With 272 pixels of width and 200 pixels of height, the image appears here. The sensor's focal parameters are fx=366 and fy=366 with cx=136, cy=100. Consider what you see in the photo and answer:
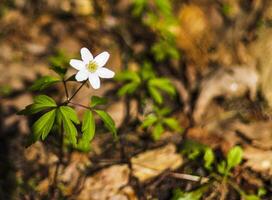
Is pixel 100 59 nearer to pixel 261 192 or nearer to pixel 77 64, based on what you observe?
pixel 77 64

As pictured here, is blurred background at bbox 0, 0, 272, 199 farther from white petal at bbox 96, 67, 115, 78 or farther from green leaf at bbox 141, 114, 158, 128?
white petal at bbox 96, 67, 115, 78

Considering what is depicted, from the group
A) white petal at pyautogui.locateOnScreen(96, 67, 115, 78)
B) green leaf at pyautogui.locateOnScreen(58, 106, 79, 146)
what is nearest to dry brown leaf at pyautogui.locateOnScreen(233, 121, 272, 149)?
white petal at pyautogui.locateOnScreen(96, 67, 115, 78)

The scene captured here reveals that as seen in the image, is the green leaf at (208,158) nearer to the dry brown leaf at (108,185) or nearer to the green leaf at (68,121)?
the dry brown leaf at (108,185)

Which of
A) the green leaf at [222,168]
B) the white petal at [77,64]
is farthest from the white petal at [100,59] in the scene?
the green leaf at [222,168]

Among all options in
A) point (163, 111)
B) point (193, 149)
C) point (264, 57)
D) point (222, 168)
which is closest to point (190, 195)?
point (222, 168)

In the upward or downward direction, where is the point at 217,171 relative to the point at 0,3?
downward

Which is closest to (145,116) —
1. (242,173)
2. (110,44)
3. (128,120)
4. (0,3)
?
(128,120)

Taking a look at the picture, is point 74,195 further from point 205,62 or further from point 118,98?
point 205,62
